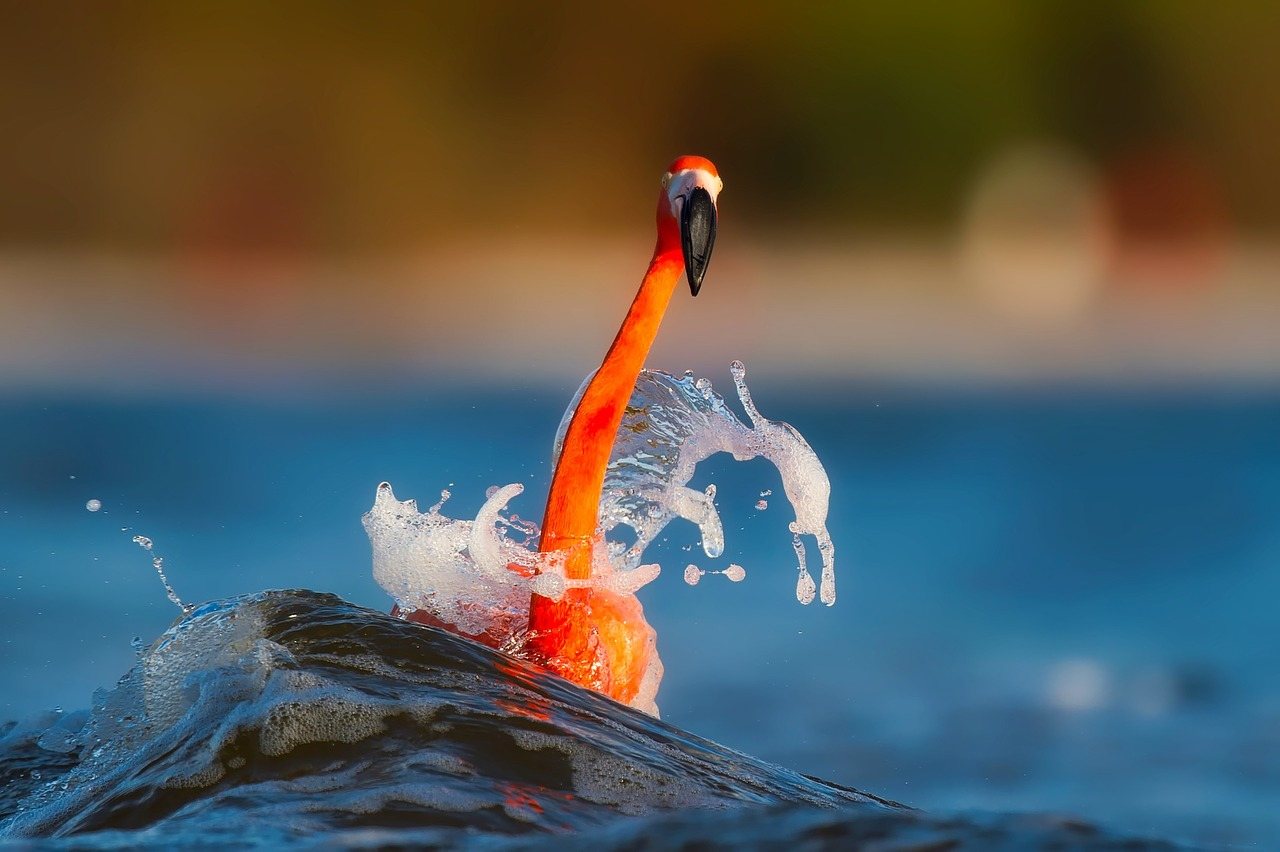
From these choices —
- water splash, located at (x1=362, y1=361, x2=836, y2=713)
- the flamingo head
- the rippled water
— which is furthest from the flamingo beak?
the rippled water

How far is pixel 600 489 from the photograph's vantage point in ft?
8.82

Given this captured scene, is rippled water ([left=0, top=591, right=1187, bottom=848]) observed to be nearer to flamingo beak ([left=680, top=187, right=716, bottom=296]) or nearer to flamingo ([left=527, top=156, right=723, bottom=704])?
flamingo ([left=527, top=156, right=723, bottom=704])

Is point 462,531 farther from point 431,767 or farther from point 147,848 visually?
point 147,848

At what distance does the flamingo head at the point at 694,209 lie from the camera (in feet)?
8.44

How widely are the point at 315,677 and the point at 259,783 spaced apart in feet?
1.13

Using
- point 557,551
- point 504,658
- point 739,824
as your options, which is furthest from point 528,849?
point 557,551

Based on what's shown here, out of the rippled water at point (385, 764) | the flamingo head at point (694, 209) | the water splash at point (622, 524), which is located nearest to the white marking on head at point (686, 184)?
the flamingo head at point (694, 209)

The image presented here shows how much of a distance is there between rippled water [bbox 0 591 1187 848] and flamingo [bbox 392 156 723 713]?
12.8 inches

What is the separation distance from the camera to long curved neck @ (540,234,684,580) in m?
2.68

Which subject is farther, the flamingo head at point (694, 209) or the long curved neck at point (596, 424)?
the long curved neck at point (596, 424)

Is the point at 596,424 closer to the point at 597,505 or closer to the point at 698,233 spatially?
the point at 597,505

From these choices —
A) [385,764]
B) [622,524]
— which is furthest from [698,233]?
[385,764]

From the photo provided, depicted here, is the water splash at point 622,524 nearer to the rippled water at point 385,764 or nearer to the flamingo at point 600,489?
the flamingo at point 600,489

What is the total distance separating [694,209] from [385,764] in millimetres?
1283
